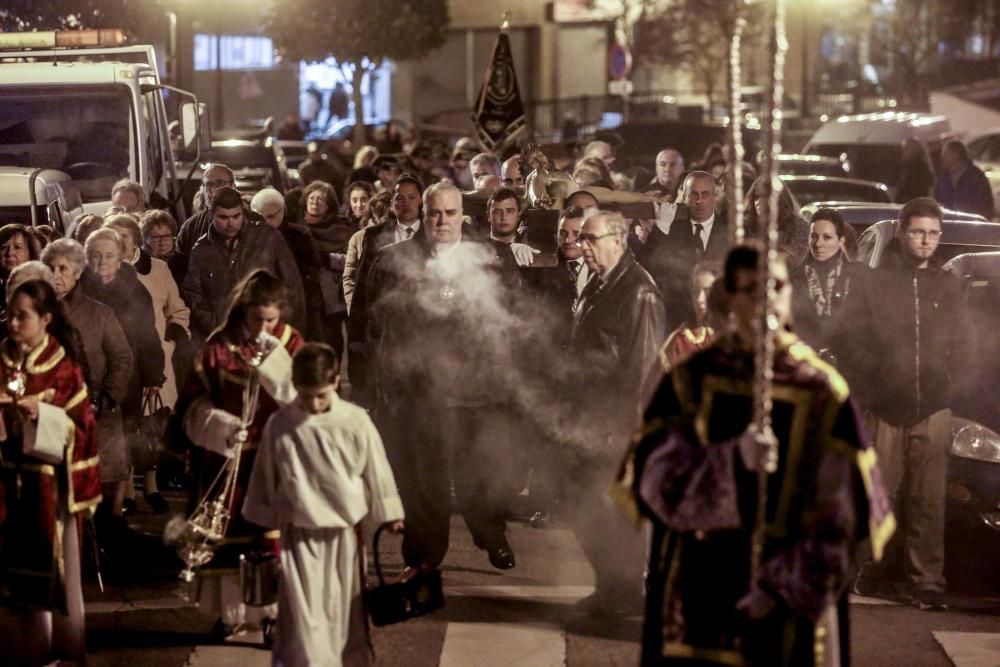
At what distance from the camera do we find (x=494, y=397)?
8867 mm

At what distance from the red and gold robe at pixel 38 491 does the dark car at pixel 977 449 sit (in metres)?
4.31

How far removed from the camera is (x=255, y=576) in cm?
718

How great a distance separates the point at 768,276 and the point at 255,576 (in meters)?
3.00

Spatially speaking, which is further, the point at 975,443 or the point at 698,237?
the point at 698,237

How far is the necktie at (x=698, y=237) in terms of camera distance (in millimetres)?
11016

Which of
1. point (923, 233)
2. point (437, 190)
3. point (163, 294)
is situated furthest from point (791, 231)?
point (163, 294)

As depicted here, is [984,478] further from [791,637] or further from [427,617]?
[791,637]

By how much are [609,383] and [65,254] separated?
9.41 feet

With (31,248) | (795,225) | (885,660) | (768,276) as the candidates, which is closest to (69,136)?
(31,248)

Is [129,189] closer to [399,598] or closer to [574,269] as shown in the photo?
[574,269]

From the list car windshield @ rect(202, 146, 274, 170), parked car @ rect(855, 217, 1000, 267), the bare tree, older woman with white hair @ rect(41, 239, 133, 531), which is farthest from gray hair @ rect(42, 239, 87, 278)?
the bare tree

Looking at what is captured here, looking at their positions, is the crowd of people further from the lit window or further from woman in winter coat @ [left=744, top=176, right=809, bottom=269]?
the lit window

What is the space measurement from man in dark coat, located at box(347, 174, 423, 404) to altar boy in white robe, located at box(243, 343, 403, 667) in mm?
3111

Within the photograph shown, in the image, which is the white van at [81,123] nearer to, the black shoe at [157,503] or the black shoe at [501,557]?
the black shoe at [157,503]
